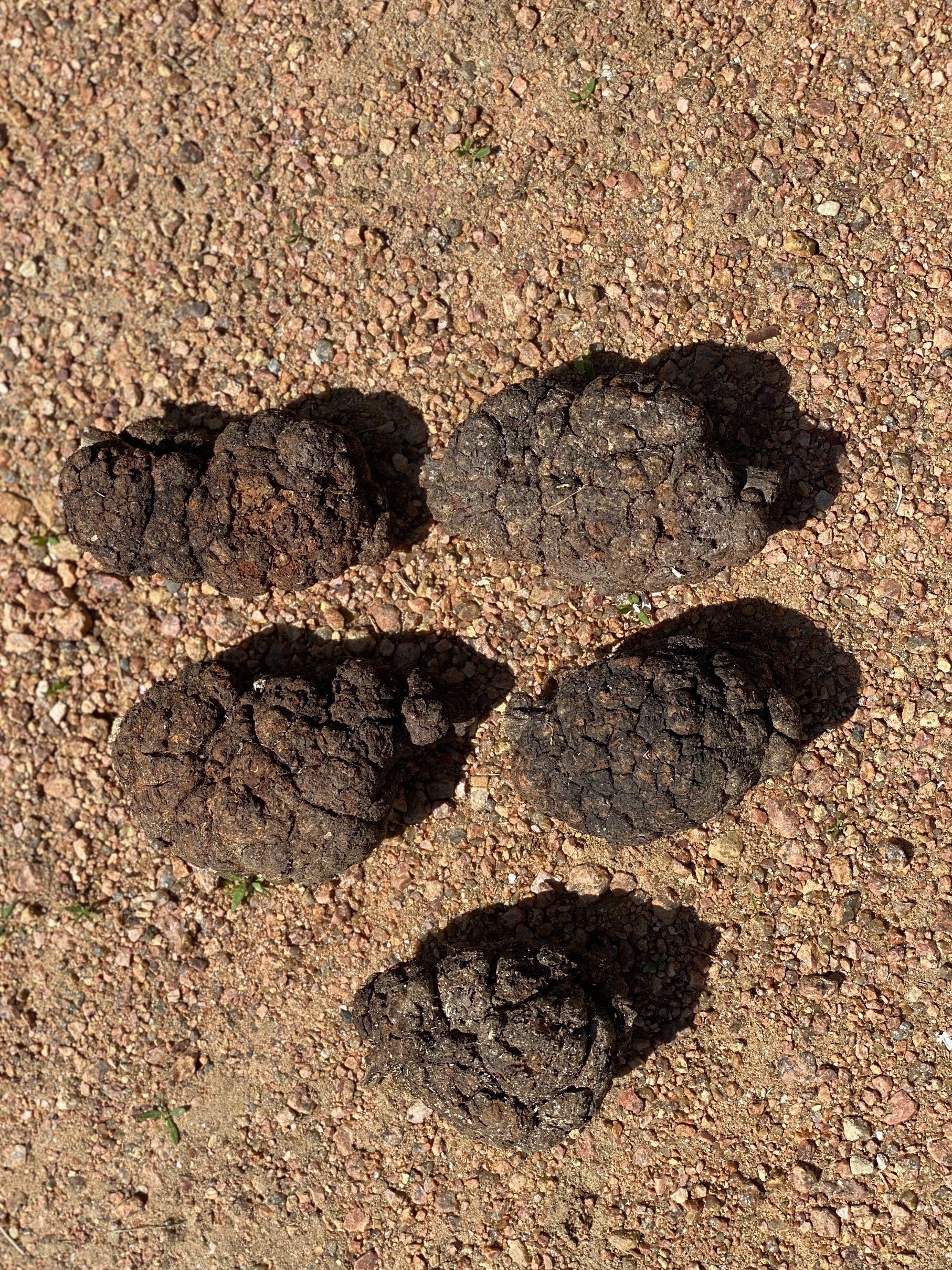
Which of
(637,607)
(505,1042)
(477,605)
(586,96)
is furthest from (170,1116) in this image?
(586,96)

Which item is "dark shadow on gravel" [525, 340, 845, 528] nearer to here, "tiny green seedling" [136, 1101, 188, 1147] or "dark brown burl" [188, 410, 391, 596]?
"dark brown burl" [188, 410, 391, 596]

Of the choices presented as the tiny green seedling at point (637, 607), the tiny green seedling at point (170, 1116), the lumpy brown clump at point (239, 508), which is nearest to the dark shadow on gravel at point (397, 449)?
the lumpy brown clump at point (239, 508)

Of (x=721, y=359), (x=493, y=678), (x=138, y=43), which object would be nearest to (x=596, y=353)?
(x=721, y=359)

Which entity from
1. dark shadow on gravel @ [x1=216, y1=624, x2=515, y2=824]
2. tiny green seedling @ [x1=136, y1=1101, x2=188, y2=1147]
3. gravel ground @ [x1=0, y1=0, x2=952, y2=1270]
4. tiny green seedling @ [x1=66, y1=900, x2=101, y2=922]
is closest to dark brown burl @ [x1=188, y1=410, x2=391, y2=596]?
gravel ground @ [x1=0, y1=0, x2=952, y2=1270]

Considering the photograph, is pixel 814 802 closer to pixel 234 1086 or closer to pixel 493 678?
pixel 493 678

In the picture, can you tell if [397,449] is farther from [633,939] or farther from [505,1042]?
[505,1042]

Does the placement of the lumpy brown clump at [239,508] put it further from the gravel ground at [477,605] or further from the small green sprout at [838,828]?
the small green sprout at [838,828]
